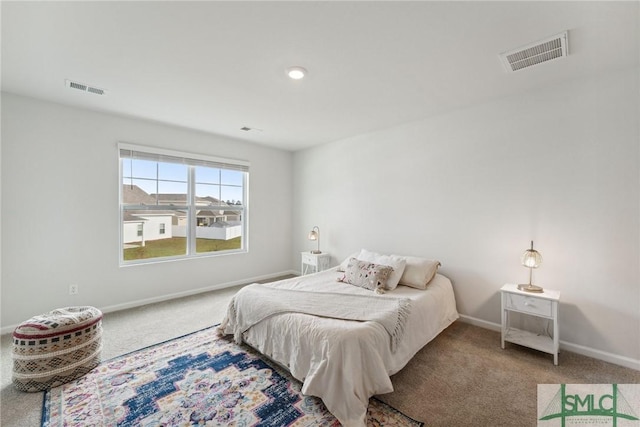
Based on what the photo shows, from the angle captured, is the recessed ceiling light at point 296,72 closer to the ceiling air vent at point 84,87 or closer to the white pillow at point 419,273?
the ceiling air vent at point 84,87

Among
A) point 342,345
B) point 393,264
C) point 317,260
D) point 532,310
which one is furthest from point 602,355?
point 317,260

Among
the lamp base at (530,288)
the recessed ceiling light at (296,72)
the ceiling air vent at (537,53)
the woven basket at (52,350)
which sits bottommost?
the woven basket at (52,350)

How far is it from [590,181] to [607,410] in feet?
6.00

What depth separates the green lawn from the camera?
3780 millimetres

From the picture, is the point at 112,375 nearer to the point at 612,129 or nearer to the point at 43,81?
the point at 43,81

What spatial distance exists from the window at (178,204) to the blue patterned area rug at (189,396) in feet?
6.17

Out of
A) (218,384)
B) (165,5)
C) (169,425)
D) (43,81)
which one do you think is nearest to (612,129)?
(165,5)

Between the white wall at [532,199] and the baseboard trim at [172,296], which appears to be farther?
the baseboard trim at [172,296]

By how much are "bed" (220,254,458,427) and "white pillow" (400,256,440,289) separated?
0.17 metres

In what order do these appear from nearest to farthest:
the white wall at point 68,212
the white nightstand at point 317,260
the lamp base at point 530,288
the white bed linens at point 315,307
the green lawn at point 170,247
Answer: the white bed linens at point 315,307 < the lamp base at point 530,288 < the white wall at point 68,212 < the green lawn at point 170,247 < the white nightstand at point 317,260

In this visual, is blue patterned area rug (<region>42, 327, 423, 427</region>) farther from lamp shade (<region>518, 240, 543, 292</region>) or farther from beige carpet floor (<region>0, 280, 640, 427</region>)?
lamp shade (<region>518, 240, 543, 292</region>)

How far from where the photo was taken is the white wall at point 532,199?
7.64 feet

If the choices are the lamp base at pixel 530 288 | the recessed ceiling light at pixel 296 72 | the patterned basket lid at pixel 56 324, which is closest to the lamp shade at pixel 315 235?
the recessed ceiling light at pixel 296 72

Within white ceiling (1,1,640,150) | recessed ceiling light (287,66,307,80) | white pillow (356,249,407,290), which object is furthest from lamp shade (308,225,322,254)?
recessed ceiling light (287,66,307,80)
